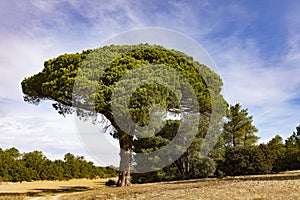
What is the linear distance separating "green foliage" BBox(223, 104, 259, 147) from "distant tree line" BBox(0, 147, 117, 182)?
17.0 m

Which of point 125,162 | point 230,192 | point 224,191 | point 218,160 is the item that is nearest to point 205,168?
point 218,160

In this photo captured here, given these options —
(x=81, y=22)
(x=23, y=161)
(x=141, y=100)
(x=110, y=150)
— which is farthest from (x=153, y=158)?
(x=23, y=161)

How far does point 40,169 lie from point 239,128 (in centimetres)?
2922

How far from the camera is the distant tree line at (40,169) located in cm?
4603

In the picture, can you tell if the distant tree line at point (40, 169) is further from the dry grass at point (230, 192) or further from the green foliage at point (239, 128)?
the dry grass at point (230, 192)

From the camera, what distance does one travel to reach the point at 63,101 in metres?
24.4

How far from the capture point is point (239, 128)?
4581cm

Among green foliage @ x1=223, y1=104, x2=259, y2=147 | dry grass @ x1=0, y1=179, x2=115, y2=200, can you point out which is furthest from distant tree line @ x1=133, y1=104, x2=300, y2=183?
dry grass @ x1=0, y1=179, x2=115, y2=200

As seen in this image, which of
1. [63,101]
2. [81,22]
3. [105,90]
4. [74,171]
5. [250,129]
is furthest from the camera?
[74,171]

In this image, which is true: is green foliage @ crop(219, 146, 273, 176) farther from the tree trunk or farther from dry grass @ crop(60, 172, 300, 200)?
dry grass @ crop(60, 172, 300, 200)

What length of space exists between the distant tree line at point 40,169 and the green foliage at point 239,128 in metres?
17.0

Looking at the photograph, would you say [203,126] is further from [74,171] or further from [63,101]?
[74,171]

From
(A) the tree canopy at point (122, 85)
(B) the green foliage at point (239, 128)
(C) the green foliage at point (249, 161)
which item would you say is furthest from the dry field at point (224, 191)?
(B) the green foliage at point (239, 128)

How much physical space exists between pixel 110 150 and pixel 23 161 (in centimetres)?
2530
